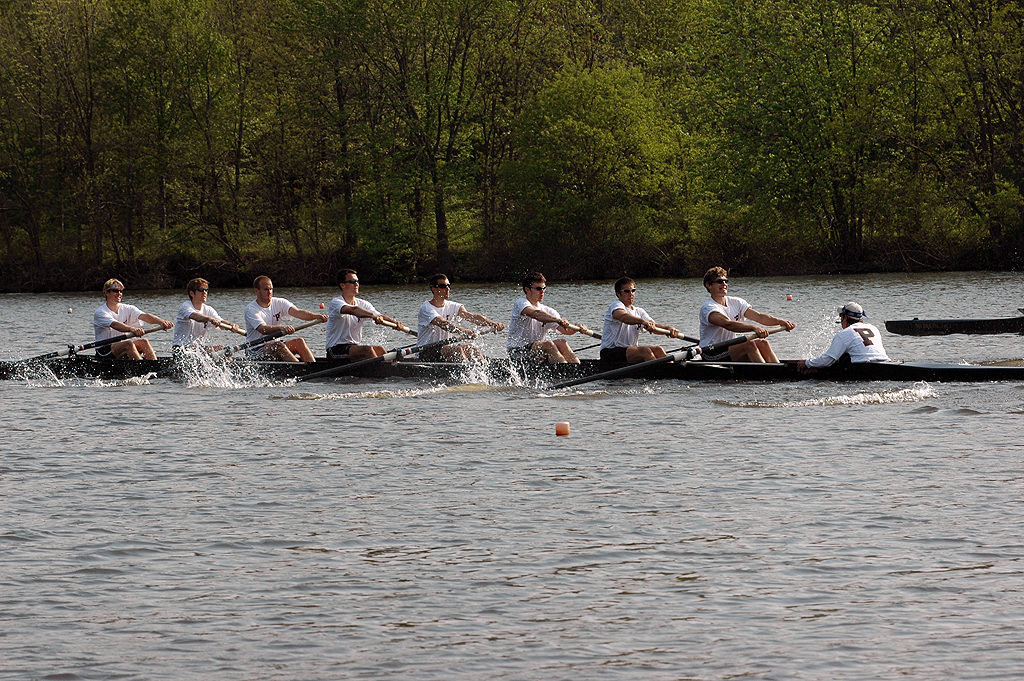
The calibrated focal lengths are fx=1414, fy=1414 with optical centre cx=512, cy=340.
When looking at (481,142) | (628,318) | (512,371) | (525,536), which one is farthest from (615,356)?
(481,142)

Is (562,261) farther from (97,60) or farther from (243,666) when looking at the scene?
(243,666)

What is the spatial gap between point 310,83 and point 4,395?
35.1 meters

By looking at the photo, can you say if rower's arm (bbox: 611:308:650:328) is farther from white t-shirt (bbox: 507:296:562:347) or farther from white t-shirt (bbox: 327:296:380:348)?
white t-shirt (bbox: 327:296:380:348)

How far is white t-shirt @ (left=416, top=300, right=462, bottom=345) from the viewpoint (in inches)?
762

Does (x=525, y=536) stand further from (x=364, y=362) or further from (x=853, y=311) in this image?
(x=364, y=362)

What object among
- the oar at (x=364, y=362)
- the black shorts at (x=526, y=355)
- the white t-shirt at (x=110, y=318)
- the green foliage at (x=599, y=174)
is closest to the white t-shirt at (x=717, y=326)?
the black shorts at (x=526, y=355)

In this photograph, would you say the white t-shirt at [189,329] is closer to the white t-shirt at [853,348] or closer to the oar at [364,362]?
the oar at [364,362]

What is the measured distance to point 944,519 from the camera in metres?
9.89

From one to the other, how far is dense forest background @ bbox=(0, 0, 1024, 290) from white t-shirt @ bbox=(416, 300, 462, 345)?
1211 inches

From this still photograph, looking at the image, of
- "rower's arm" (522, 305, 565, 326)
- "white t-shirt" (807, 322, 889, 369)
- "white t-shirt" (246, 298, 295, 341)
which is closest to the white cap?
"white t-shirt" (807, 322, 889, 369)

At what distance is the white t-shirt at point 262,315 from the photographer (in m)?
19.8

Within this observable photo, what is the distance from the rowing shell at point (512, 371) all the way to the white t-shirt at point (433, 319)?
0.36 m

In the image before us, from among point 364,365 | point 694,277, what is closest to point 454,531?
point 364,365

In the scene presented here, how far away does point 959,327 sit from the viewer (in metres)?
21.5
